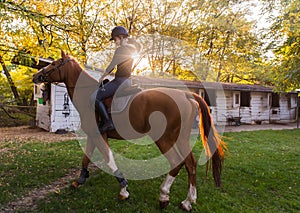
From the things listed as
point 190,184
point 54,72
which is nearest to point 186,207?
A: point 190,184

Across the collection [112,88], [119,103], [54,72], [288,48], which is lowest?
[119,103]

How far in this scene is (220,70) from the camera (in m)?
20.9

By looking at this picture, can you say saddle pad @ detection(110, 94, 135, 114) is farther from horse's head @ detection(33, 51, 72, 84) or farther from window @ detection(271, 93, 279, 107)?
window @ detection(271, 93, 279, 107)

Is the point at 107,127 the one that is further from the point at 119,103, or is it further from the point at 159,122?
the point at 159,122

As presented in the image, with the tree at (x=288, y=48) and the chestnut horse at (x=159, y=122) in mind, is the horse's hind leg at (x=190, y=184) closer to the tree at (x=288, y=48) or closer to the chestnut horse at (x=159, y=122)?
the chestnut horse at (x=159, y=122)

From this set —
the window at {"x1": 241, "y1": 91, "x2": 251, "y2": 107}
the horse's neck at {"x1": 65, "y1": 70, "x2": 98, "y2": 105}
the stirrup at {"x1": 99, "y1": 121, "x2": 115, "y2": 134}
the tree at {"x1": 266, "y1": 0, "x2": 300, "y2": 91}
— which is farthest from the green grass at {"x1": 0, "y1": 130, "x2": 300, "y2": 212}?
the window at {"x1": 241, "y1": 91, "x2": 251, "y2": 107}

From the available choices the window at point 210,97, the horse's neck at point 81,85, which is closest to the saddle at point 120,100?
the horse's neck at point 81,85

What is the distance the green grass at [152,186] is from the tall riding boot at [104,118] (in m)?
1.08

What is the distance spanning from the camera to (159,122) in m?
3.27

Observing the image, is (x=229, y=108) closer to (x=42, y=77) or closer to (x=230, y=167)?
(x=230, y=167)

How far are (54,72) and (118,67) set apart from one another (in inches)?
45.1

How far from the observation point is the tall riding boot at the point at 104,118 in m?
3.33

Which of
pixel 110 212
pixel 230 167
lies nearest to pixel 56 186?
Answer: pixel 110 212

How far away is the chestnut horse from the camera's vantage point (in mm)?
3182
